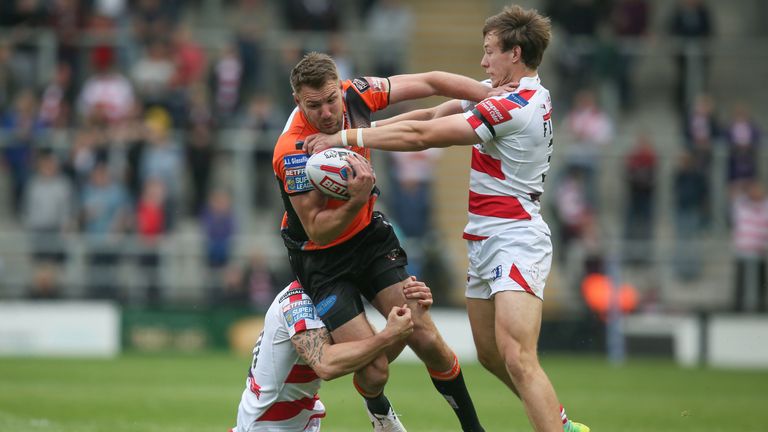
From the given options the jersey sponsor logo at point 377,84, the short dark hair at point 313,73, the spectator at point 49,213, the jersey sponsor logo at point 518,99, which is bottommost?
the spectator at point 49,213

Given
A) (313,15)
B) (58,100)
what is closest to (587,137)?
(313,15)

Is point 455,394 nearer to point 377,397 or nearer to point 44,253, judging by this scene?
point 377,397

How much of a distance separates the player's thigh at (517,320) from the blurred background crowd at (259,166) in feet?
36.0

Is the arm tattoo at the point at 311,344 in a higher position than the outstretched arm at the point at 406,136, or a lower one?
lower

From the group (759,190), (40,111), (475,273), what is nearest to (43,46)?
(40,111)

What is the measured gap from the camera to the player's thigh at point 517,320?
7.59 metres

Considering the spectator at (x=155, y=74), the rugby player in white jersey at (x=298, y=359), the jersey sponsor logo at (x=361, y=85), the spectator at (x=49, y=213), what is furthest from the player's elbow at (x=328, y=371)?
the spectator at (x=155, y=74)

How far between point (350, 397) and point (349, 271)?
566cm

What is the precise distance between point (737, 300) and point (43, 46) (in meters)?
12.3

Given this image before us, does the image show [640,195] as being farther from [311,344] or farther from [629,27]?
[311,344]

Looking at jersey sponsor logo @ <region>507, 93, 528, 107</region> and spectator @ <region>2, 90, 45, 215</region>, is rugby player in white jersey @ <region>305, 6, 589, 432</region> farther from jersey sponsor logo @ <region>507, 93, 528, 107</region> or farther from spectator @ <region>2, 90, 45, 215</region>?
spectator @ <region>2, 90, 45, 215</region>

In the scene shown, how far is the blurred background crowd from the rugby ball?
1128 cm

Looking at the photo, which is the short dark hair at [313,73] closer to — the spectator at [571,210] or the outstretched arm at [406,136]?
the outstretched arm at [406,136]

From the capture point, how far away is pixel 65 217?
61.9 feet
